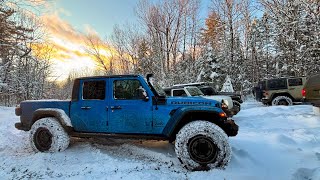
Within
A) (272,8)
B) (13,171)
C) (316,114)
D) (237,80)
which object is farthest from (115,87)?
(237,80)

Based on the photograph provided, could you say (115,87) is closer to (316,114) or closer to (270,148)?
(270,148)

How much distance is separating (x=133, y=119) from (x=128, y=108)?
0.79 feet

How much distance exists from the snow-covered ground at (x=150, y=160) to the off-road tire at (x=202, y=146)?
0.17m

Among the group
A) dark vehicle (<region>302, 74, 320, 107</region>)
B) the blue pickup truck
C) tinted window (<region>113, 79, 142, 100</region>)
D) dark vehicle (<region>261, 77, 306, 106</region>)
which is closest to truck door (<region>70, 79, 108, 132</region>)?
the blue pickup truck

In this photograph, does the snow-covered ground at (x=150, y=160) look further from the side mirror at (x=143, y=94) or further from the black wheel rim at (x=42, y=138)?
the side mirror at (x=143, y=94)

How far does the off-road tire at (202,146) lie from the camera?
4.44 meters

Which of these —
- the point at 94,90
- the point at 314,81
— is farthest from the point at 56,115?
the point at 314,81

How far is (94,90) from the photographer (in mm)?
5535

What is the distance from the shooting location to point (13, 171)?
177 inches

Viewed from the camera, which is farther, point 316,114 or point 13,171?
point 316,114

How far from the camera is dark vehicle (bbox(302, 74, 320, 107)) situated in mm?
9117

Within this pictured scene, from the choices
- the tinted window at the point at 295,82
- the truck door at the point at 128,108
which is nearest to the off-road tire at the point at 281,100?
the tinted window at the point at 295,82

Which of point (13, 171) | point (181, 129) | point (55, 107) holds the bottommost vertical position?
point (13, 171)

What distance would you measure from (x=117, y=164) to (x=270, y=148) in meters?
3.22
